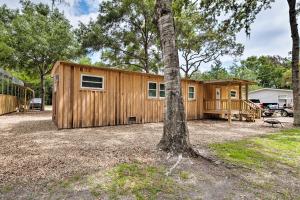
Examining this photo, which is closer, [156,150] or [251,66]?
[156,150]

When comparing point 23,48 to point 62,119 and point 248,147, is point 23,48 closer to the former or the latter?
point 62,119

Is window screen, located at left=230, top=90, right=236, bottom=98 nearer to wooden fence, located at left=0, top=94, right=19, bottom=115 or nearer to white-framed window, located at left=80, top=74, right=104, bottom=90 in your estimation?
white-framed window, located at left=80, top=74, right=104, bottom=90

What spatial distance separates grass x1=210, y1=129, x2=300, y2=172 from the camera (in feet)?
14.5

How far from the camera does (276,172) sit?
13.0 ft

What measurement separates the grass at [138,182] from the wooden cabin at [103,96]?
223 inches

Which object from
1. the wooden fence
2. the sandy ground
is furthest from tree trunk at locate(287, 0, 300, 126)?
the wooden fence

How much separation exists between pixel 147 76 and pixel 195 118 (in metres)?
4.79

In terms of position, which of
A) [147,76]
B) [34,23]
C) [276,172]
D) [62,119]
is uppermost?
[34,23]

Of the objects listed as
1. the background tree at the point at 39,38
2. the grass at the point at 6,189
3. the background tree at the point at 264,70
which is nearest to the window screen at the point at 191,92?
the background tree at the point at 39,38

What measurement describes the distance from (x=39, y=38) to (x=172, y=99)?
636 inches

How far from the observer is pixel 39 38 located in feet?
55.6

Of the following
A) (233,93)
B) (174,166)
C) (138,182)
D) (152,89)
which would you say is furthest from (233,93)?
(138,182)

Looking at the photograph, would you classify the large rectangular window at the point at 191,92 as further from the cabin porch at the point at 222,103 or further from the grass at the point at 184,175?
the grass at the point at 184,175

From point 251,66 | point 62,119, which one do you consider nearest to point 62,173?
point 62,119
